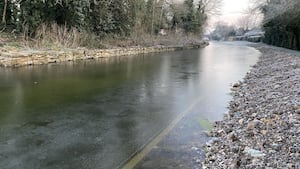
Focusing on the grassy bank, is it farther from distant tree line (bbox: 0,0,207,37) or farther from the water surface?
the water surface

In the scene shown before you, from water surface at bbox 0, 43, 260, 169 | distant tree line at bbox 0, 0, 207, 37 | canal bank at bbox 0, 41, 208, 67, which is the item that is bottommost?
water surface at bbox 0, 43, 260, 169

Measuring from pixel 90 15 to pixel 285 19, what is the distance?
57.0 feet

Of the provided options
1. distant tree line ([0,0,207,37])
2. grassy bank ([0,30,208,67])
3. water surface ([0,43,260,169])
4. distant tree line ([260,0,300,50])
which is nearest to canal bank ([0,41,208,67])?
grassy bank ([0,30,208,67])

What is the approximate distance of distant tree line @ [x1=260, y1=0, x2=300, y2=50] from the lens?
2582 centimetres

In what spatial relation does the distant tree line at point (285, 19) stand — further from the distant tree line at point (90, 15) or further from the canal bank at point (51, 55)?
the canal bank at point (51, 55)

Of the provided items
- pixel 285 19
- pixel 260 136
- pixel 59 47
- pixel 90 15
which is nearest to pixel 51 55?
pixel 59 47

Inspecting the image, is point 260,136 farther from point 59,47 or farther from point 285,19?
point 285,19

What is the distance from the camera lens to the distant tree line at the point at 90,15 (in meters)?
21.9

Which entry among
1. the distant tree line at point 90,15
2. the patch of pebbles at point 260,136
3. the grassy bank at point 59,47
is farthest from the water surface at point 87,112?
the distant tree line at point 90,15

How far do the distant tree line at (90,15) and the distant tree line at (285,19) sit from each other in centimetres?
1217

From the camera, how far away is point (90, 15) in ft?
89.6

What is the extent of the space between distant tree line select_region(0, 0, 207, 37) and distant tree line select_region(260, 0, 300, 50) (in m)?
12.2

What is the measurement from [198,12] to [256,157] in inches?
2077

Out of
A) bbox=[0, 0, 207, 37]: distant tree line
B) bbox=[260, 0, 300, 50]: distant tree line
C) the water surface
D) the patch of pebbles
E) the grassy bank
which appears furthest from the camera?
bbox=[260, 0, 300, 50]: distant tree line
